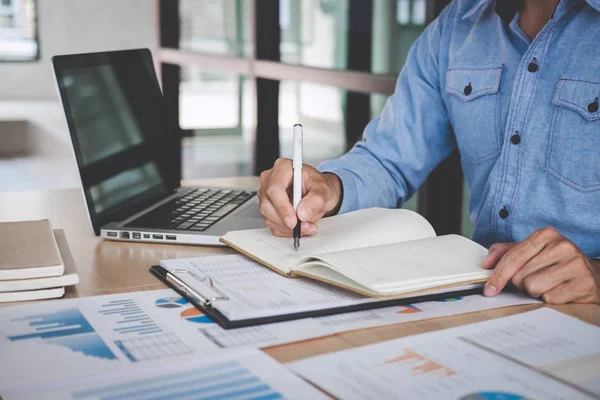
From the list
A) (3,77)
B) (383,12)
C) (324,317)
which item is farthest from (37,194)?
(3,77)

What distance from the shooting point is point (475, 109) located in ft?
4.11

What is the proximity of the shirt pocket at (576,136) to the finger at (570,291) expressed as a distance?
1.03 feet

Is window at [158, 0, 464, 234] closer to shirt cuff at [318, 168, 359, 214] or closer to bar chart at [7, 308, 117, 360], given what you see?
shirt cuff at [318, 168, 359, 214]

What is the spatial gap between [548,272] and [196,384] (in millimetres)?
418

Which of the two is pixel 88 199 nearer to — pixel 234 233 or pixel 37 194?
pixel 234 233

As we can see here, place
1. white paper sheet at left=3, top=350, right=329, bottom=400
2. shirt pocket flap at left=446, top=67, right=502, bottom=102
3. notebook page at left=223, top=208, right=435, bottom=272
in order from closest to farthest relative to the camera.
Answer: white paper sheet at left=3, top=350, right=329, bottom=400
notebook page at left=223, top=208, right=435, bottom=272
shirt pocket flap at left=446, top=67, right=502, bottom=102

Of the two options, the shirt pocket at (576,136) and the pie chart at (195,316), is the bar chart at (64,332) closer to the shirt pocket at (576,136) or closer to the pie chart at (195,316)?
the pie chart at (195,316)

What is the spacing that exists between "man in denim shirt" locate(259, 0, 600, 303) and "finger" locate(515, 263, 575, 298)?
159 mm

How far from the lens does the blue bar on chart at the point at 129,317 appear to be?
745 millimetres

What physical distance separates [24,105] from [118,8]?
1.01 m

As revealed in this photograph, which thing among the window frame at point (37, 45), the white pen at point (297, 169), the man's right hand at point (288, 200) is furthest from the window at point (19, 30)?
the white pen at point (297, 169)

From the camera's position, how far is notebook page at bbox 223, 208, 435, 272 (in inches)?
37.0

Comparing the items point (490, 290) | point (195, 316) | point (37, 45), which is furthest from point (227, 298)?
point (37, 45)

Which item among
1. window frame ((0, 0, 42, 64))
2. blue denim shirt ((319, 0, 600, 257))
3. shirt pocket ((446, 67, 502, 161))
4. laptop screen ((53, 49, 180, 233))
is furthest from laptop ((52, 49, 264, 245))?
window frame ((0, 0, 42, 64))
